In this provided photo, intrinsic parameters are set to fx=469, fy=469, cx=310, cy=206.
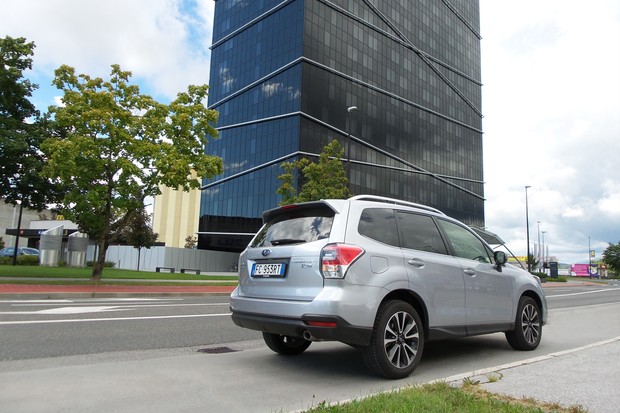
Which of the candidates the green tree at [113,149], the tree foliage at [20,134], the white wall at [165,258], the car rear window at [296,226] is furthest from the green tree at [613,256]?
the car rear window at [296,226]

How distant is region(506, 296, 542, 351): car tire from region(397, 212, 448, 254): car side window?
179 centimetres

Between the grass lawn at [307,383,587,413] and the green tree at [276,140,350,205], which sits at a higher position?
the green tree at [276,140,350,205]

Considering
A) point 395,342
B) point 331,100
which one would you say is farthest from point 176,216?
point 395,342

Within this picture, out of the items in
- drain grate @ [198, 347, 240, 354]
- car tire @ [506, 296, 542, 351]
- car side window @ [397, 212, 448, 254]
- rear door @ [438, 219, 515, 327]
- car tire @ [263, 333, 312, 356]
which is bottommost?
drain grate @ [198, 347, 240, 354]

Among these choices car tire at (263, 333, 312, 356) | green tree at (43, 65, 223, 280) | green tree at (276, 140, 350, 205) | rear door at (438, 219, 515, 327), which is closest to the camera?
rear door at (438, 219, 515, 327)

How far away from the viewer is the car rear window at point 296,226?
498cm

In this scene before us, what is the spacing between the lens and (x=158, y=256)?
51594mm

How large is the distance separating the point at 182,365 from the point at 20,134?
20.4 meters

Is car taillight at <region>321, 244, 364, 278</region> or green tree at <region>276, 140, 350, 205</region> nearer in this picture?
car taillight at <region>321, 244, 364, 278</region>

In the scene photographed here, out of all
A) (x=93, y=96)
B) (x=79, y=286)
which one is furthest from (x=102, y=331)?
(x=93, y=96)

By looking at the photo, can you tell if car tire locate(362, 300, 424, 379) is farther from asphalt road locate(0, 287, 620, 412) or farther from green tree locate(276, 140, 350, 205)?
green tree locate(276, 140, 350, 205)

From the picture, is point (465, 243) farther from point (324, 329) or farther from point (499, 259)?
point (324, 329)

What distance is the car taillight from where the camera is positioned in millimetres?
4555

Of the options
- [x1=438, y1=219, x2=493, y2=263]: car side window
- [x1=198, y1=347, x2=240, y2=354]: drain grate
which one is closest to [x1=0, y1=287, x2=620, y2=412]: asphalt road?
[x1=198, y1=347, x2=240, y2=354]: drain grate
